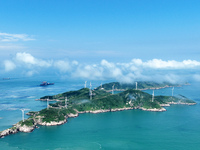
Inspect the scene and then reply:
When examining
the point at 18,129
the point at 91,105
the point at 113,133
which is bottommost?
the point at 113,133

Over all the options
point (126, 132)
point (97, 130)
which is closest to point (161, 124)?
point (126, 132)

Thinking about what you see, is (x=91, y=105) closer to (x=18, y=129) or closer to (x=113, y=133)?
(x=113, y=133)

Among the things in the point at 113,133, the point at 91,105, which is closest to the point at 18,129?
the point at 113,133

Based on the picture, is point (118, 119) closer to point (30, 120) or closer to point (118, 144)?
point (118, 144)

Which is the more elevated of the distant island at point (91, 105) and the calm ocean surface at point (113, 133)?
the distant island at point (91, 105)

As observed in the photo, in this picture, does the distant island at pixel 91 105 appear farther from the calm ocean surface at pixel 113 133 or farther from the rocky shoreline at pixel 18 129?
the calm ocean surface at pixel 113 133

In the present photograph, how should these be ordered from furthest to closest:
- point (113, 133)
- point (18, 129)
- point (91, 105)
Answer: point (91, 105)
point (113, 133)
point (18, 129)

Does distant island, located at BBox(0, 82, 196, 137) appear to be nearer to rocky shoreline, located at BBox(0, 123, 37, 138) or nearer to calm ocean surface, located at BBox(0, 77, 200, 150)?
rocky shoreline, located at BBox(0, 123, 37, 138)

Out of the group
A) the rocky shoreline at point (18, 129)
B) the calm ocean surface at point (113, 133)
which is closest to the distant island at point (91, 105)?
the rocky shoreline at point (18, 129)

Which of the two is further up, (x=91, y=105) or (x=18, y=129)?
(x=91, y=105)

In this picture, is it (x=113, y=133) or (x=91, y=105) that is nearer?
(x=113, y=133)

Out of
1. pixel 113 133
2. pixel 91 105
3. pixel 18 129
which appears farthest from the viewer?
pixel 91 105
